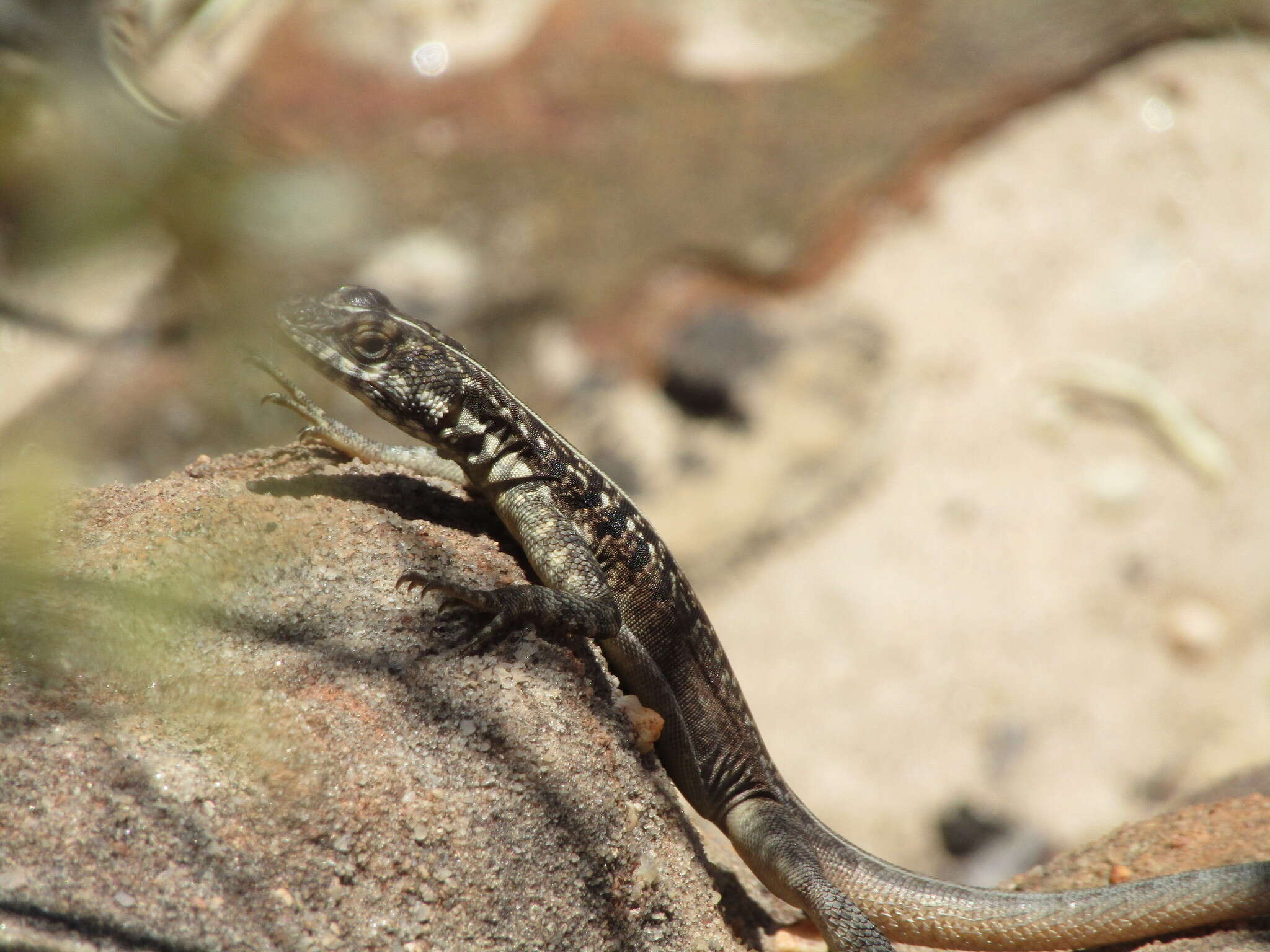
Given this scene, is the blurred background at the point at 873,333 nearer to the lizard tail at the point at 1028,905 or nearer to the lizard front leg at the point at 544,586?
the lizard front leg at the point at 544,586

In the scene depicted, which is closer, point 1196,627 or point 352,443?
point 352,443

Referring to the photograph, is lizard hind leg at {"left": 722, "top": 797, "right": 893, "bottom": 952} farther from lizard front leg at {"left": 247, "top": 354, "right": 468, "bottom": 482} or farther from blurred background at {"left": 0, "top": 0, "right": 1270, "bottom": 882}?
blurred background at {"left": 0, "top": 0, "right": 1270, "bottom": 882}


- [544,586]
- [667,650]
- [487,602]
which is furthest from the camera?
[667,650]

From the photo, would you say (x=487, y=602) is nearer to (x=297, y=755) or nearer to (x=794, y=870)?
(x=297, y=755)

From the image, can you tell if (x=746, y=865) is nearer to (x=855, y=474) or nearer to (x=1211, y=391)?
(x=855, y=474)

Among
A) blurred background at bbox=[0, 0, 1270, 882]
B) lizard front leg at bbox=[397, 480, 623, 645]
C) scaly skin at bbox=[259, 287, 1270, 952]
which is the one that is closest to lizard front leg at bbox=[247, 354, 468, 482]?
scaly skin at bbox=[259, 287, 1270, 952]

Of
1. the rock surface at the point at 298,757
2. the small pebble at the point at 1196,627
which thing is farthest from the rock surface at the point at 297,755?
the small pebble at the point at 1196,627

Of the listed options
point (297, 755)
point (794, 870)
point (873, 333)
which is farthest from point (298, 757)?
point (873, 333)
